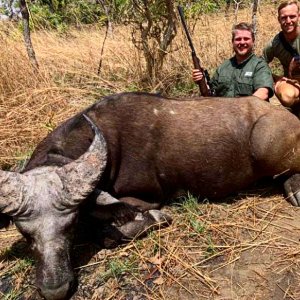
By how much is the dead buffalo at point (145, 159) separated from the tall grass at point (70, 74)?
6.44 feet

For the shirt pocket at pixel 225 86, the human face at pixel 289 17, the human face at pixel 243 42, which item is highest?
the human face at pixel 289 17

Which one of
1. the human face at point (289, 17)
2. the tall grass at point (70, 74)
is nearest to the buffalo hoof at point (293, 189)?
the human face at point (289, 17)

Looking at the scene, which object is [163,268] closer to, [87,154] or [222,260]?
[222,260]

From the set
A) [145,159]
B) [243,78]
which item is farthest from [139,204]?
[243,78]

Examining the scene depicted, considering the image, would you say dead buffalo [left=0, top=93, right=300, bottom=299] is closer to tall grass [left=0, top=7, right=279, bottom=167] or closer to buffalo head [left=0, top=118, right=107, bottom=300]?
buffalo head [left=0, top=118, right=107, bottom=300]

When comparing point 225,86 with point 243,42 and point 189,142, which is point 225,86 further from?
point 189,142

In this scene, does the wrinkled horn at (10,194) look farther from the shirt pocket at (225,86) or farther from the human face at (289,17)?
the human face at (289,17)

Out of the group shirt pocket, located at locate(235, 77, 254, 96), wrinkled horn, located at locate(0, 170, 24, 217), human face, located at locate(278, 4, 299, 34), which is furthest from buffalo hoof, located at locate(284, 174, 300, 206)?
wrinkled horn, located at locate(0, 170, 24, 217)

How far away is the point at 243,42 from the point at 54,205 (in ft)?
10.6

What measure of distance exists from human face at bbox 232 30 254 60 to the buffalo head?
2.78 meters

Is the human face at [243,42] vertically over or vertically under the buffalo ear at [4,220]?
over

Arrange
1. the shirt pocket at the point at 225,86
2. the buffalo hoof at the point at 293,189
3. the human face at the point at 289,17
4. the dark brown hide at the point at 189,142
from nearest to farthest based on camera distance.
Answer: the dark brown hide at the point at 189,142 → the buffalo hoof at the point at 293,189 → the human face at the point at 289,17 → the shirt pocket at the point at 225,86

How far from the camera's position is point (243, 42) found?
4969mm

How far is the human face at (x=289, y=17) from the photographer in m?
5.06
